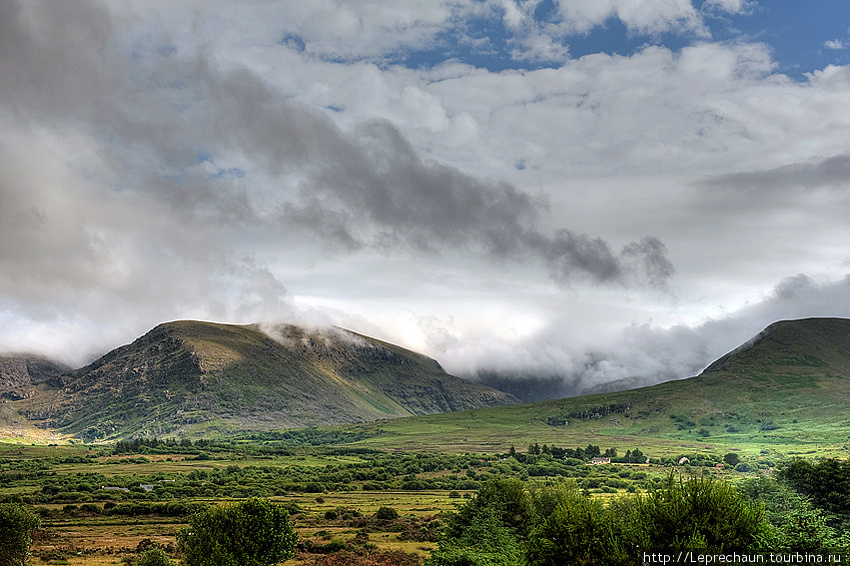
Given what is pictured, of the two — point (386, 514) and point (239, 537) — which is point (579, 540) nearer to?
point (239, 537)

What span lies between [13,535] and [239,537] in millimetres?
36226

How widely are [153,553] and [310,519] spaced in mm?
67720

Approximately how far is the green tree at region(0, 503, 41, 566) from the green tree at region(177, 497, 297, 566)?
79.9 feet

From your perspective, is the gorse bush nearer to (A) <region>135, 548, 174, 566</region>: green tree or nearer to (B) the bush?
(A) <region>135, 548, 174, 566</region>: green tree

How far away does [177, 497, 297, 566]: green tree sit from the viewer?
298ft

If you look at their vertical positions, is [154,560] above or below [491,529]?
below

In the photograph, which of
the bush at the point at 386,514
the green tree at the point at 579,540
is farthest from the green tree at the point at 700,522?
the bush at the point at 386,514

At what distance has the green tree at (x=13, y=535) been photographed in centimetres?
9675

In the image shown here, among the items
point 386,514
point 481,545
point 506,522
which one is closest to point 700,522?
point 481,545

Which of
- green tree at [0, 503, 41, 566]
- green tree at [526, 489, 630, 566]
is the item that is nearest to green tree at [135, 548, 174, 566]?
green tree at [0, 503, 41, 566]

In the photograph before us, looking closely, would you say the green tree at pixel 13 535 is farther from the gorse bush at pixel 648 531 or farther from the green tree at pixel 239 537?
the gorse bush at pixel 648 531

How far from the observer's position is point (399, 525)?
144 metres

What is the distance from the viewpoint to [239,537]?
93.9m

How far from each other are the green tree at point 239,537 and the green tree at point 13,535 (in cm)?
2436
